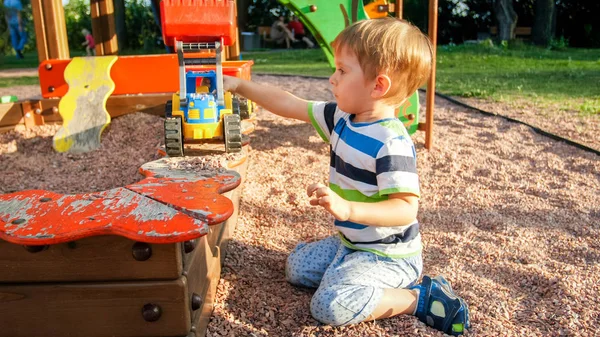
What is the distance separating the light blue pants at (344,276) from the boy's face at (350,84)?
1.52 ft

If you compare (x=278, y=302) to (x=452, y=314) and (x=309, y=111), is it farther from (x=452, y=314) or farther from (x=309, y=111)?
(x=309, y=111)

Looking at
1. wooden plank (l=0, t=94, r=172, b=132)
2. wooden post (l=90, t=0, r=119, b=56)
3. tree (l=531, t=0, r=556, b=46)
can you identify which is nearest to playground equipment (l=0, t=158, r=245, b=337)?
wooden plank (l=0, t=94, r=172, b=132)

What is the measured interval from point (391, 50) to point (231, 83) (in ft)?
3.27

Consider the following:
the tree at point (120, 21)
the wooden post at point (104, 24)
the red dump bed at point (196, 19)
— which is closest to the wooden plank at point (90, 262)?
the red dump bed at point (196, 19)

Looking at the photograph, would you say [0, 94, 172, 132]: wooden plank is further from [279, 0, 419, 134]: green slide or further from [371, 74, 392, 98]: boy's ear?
[371, 74, 392, 98]: boy's ear

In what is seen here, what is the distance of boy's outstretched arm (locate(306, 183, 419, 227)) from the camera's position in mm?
1328

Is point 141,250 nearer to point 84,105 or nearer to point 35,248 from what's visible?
point 35,248

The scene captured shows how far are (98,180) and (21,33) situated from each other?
11800mm

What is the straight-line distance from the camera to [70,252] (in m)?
1.29

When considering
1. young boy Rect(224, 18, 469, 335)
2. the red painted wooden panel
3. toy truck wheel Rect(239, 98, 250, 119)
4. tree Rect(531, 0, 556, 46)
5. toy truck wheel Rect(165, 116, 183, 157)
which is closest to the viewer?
the red painted wooden panel

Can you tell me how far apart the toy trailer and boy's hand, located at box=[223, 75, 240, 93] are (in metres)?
0.02

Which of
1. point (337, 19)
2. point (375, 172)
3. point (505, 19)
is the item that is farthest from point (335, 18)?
point (505, 19)

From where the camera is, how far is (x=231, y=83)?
235 cm

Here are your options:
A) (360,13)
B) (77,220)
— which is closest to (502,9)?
(360,13)
